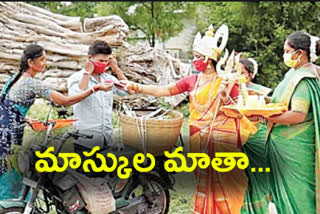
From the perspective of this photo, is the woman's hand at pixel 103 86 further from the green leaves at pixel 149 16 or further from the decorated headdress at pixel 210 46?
the green leaves at pixel 149 16

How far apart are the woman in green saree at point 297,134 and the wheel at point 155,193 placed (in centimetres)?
85

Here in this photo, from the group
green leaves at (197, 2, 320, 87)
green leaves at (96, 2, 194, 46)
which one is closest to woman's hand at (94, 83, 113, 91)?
green leaves at (197, 2, 320, 87)

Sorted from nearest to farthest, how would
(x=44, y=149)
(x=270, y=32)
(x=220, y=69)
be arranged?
(x=44, y=149) → (x=220, y=69) → (x=270, y=32)

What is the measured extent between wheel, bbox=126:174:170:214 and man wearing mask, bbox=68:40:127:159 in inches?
22.0

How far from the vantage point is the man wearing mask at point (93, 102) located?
120 inches

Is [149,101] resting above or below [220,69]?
below

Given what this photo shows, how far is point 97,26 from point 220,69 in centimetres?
459

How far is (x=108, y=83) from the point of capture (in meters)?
3.01

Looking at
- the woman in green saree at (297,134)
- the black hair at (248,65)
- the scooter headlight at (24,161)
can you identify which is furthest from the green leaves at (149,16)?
the scooter headlight at (24,161)

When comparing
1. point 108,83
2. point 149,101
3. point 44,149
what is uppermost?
point 108,83

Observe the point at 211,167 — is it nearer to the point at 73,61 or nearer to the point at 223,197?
the point at 223,197

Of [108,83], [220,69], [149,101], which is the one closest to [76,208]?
[108,83]

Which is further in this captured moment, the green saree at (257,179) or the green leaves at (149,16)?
the green leaves at (149,16)

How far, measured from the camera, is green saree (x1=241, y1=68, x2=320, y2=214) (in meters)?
2.89
